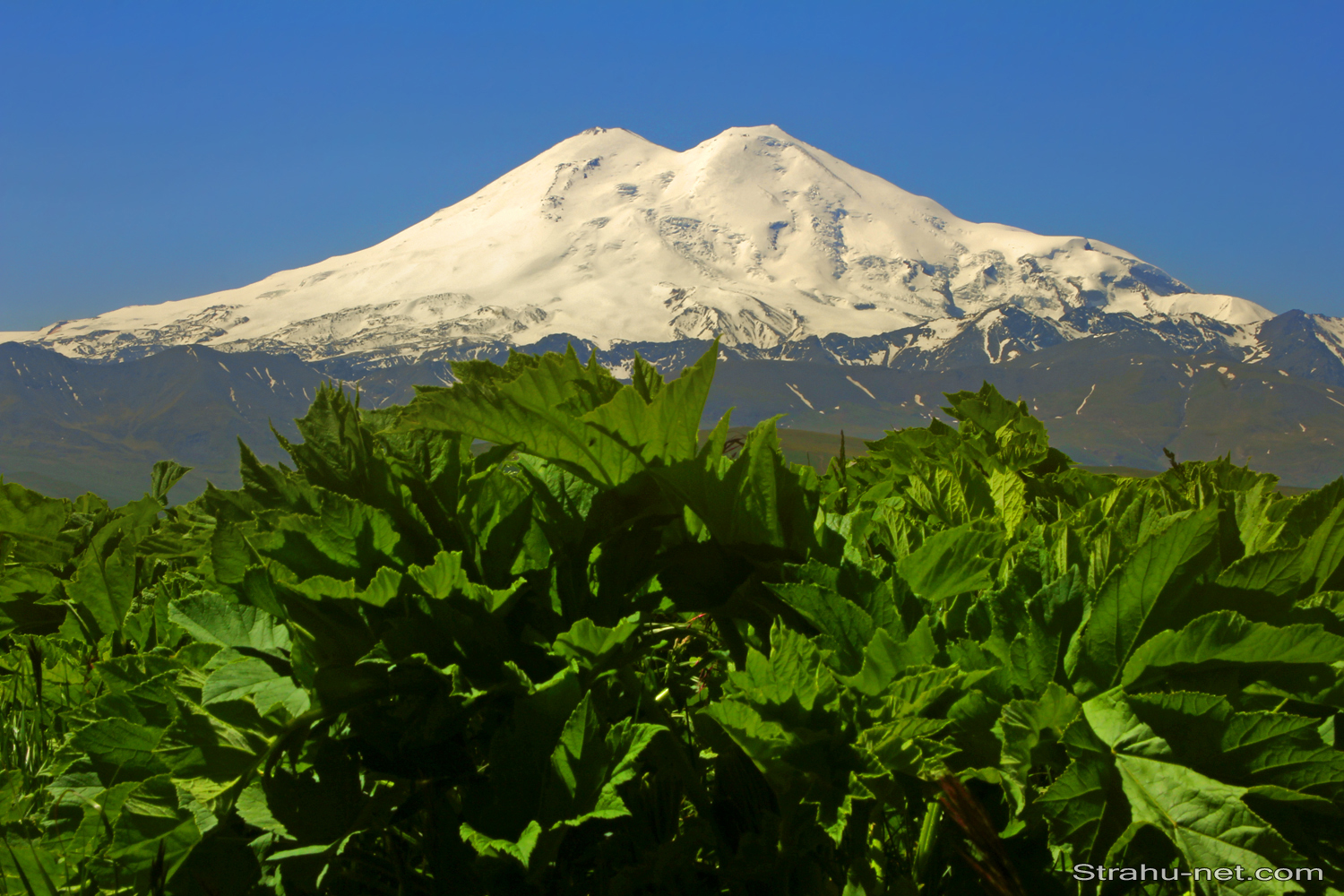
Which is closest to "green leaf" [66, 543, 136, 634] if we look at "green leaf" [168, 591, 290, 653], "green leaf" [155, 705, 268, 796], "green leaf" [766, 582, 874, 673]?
"green leaf" [168, 591, 290, 653]

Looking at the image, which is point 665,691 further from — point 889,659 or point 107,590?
point 107,590

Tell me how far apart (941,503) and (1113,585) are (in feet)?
2.60

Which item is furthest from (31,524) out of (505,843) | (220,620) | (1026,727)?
(1026,727)

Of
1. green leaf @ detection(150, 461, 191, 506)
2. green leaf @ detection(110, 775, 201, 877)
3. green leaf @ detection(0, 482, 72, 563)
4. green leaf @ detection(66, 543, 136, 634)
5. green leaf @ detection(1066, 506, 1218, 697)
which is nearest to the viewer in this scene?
green leaf @ detection(1066, 506, 1218, 697)

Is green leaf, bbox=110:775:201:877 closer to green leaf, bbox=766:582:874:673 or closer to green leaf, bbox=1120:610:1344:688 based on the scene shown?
green leaf, bbox=766:582:874:673

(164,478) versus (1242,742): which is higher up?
(164,478)

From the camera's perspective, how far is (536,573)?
1.53 metres

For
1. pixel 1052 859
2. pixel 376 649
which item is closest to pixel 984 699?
pixel 1052 859

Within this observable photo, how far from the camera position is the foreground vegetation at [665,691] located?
3.70 feet

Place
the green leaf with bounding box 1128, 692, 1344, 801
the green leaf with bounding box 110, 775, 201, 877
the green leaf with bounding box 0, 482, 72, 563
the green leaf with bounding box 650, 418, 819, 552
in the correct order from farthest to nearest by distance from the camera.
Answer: the green leaf with bounding box 0, 482, 72, 563 → the green leaf with bounding box 650, 418, 819, 552 → the green leaf with bounding box 110, 775, 201, 877 → the green leaf with bounding box 1128, 692, 1344, 801

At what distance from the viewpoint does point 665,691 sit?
147 cm

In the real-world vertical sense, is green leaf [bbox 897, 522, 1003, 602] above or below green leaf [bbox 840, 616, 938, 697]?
above

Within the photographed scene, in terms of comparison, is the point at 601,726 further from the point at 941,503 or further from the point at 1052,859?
the point at 941,503

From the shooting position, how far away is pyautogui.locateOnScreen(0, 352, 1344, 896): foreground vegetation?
113 cm
